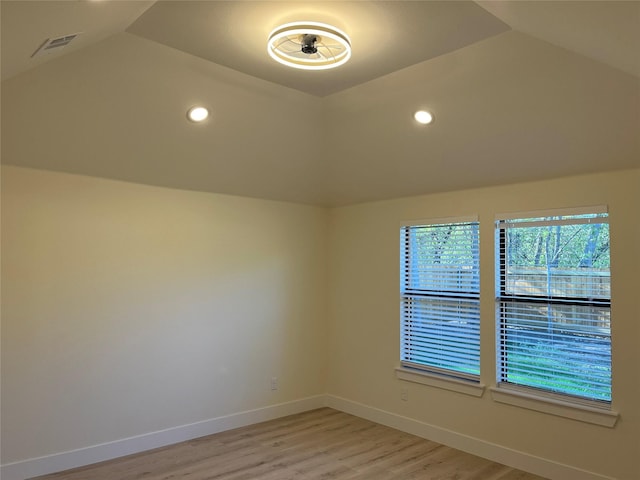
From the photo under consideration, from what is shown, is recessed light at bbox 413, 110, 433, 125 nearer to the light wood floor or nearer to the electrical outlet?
the electrical outlet

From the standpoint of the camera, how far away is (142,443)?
3.91m

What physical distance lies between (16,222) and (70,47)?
149 centimetres

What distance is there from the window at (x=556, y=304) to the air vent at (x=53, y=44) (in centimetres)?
327

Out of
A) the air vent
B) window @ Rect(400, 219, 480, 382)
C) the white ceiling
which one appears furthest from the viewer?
window @ Rect(400, 219, 480, 382)

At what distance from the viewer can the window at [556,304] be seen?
3.39 meters

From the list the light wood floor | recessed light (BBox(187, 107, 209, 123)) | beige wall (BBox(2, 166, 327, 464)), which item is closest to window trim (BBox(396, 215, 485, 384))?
the light wood floor

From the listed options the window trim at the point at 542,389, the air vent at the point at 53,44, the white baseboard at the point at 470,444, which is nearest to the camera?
the air vent at the point at 53,44

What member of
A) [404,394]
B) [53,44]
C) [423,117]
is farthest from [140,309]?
[423,117]

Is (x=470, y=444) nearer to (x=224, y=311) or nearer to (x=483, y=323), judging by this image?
(x=483, y=323)

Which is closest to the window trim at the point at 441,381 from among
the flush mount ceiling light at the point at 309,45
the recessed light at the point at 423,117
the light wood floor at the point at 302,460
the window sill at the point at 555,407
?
the window sill at the point at 555,407

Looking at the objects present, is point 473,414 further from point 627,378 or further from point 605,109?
point 605,109

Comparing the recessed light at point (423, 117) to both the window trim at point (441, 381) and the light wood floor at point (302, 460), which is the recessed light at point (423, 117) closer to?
the window trim at point (441, 381)

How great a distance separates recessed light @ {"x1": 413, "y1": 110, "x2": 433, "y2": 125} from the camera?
3.51 meters

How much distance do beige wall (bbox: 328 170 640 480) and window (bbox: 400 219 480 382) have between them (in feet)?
0.35
